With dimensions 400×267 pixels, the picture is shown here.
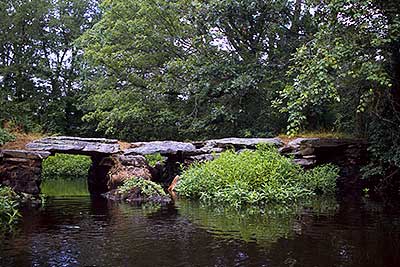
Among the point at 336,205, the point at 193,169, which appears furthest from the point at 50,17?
the point at 336,205

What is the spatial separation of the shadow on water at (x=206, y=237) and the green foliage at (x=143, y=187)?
2.06 metres

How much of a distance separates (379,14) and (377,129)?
4027 mm

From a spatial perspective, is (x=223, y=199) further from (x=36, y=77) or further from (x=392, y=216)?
(x=36, y=77)

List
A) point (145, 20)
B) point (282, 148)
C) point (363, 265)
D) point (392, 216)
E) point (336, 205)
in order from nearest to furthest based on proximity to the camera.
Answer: point (363, 265), point (392, 216), point (336, 205), point (282, 148), point (145, 20)

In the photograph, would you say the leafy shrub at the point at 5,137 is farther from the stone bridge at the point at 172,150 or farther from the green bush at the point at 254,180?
the green bush at the point at 254,180

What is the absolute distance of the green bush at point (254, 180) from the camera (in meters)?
11.7

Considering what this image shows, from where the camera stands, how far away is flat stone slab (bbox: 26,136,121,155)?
13.8 metres

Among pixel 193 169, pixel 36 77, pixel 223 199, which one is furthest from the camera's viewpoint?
Result: pixel 36 77

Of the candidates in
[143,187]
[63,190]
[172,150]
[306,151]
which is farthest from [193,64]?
[143,187]

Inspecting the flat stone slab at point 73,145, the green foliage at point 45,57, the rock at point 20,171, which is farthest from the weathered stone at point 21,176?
the green foliage at point 45,57

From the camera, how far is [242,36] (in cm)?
1833

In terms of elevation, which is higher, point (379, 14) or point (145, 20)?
point (145, 20)

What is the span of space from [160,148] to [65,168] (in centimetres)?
1210

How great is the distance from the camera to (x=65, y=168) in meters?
25.7
